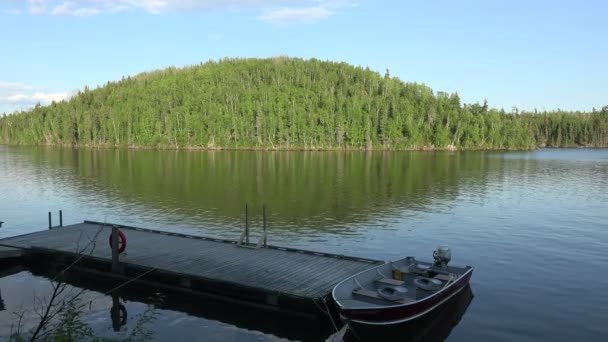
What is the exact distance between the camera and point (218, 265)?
22.6 m

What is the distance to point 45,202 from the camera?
1918 inches

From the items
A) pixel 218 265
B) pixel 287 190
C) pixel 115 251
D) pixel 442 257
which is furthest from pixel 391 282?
pixel 287 190

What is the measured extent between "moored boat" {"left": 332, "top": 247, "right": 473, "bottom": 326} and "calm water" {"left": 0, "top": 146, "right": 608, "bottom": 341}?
1.81m

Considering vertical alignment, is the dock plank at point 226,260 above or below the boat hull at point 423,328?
above

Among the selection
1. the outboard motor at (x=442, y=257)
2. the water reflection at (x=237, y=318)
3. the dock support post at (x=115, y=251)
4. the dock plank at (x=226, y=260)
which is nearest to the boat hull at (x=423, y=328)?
the water reflection at (x=237, y=318)

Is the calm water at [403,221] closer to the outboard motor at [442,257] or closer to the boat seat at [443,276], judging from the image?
the boat seat at [443,276]

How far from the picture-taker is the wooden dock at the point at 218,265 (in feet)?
63.7

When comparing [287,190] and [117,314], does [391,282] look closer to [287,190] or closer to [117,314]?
[117,314]

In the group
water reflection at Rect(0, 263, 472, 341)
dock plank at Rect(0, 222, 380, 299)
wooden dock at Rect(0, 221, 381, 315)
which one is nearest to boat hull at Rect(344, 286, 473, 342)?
water reflection at Rect(0, 263, 472, 341)

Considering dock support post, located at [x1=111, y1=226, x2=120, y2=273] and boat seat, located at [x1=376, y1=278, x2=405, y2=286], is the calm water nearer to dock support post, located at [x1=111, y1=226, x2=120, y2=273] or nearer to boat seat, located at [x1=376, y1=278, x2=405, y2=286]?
dock support post, located at [x1=111, y1=226, x2=120, y2=273]

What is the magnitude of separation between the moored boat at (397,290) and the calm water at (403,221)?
1.81 meters

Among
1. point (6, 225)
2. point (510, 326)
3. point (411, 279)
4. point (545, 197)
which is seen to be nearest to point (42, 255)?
point (6, 225)

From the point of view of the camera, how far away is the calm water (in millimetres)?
19953

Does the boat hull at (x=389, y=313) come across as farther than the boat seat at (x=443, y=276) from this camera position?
No
